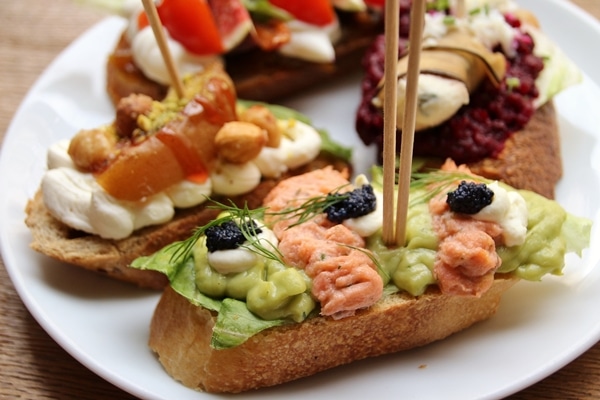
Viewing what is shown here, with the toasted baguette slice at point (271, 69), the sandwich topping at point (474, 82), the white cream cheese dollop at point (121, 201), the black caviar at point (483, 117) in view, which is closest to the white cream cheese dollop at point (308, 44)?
the toasted baguette slice at point (271, 69)

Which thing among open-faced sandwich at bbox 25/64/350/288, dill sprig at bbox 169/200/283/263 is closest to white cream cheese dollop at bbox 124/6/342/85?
open-faced sandwich at bbox 25/64/350/288

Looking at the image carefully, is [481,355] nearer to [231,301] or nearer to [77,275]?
[231,301]

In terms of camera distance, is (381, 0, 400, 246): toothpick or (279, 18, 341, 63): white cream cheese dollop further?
(279, 18, 341, 63): white cream cheese dollop

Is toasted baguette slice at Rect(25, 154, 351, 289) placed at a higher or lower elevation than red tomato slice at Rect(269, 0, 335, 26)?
lower

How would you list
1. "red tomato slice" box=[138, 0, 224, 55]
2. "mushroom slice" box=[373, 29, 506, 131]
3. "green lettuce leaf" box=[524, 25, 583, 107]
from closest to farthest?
"mushroom slice" box=[373, 29, 506, 131]
"green lettuce leaf" box=[524, 25, 583, 107]
"red tomato slice" box=[138, 0, 224, 55]

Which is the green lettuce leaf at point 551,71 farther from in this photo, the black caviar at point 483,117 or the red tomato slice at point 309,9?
the red tomato slice at point 309,9

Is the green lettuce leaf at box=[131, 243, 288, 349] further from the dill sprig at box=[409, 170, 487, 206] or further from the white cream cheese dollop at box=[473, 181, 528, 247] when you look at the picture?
the white cream cheese dollop at box=[473, 181, 528, 247]
